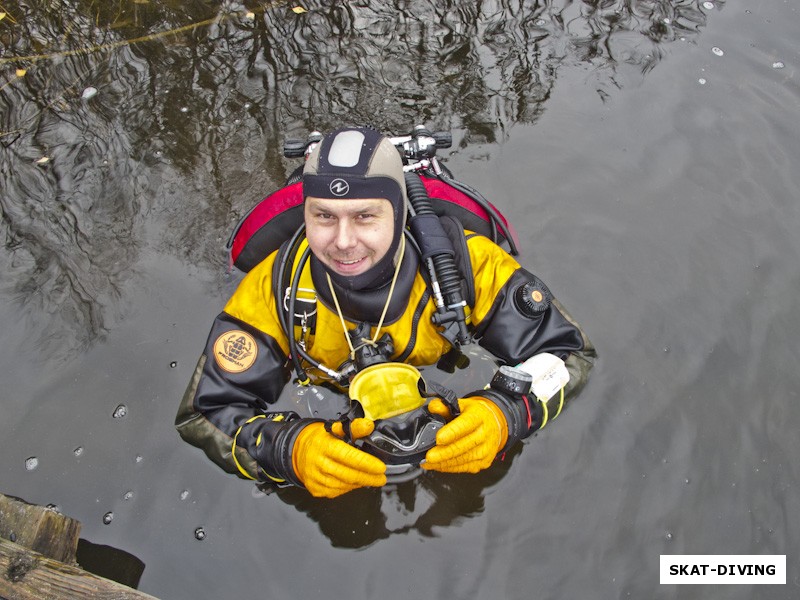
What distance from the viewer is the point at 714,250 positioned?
4539 millimetres

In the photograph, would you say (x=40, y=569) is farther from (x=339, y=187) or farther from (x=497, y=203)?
(x=497, y=203)

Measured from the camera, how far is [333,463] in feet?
9.53

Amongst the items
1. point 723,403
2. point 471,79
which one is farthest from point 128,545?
point 471,79

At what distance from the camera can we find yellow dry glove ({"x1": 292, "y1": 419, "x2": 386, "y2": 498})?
289cm

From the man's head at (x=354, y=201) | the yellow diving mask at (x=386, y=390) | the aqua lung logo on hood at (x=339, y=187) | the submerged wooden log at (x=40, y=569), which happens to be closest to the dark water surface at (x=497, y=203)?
the submerged wooden log at (x=40, y=569)

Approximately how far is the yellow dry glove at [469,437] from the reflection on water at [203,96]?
2296 millimetres

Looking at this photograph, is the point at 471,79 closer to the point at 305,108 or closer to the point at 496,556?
the point at 305,108

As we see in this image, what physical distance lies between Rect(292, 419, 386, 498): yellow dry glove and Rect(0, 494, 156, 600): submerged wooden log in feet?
2.72

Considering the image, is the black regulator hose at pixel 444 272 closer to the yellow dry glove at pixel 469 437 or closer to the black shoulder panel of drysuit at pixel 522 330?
the black shoulder panel of drysuit at pixel 522 330

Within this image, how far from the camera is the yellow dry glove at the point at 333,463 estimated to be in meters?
2.89

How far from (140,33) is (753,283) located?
5.59 m

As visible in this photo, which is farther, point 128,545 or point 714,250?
point 714,250

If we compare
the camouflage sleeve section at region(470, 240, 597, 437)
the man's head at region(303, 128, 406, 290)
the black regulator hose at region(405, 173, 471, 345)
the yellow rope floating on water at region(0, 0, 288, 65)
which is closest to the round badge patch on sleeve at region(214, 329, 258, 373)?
the man's head at region(303, 128, 406, 290)

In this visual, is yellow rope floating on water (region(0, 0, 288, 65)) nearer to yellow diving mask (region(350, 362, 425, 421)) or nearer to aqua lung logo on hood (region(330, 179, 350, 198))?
aqua lung logo on hood (region(330, 179, 350, 198))
